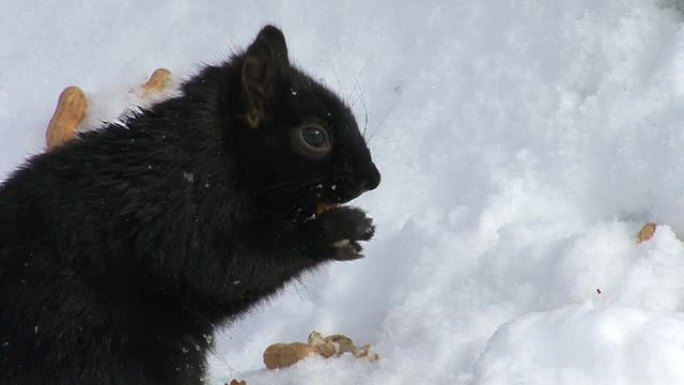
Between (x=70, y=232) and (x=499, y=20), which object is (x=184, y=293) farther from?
(x=499, y=20)

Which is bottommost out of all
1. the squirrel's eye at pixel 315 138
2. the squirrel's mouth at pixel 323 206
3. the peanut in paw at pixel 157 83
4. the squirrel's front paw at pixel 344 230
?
the squirrel's front paw at pixel 344 230

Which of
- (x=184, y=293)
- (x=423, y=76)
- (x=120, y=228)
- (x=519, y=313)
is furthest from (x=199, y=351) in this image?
(x=423, y=76)

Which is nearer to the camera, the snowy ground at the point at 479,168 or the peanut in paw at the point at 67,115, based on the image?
the snowy ground at the point at 479,168

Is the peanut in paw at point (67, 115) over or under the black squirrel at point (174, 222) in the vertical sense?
over

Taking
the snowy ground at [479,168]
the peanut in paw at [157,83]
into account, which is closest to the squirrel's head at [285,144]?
the snowy ground at [479,168]

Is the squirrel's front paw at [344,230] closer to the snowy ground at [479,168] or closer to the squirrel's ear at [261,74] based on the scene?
the squirrel's ear at [261,74]

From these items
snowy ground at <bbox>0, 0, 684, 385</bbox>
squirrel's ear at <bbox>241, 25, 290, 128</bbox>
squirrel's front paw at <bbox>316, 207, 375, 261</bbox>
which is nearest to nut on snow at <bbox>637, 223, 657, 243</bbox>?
snowy ground at <bbox>0, 0, 684, 385</bbox>

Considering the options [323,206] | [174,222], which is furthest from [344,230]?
[174,222]
